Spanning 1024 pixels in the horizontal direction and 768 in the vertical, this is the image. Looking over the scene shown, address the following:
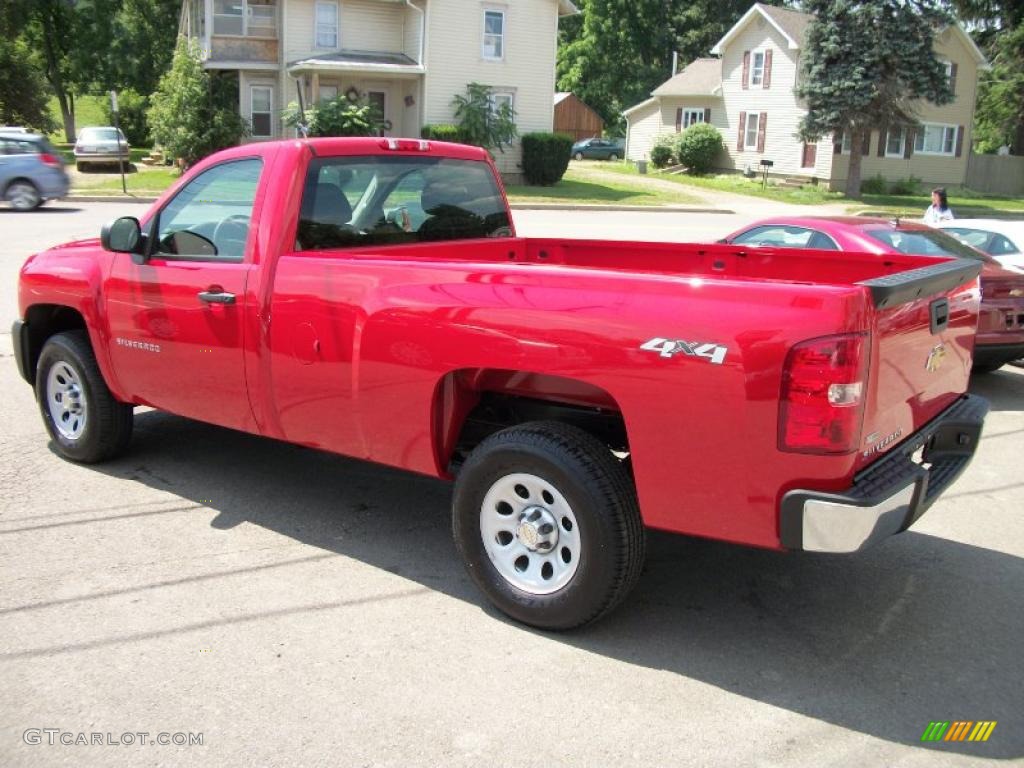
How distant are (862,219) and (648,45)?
215ft

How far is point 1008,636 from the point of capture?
13.6ft

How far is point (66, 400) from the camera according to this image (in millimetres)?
6078

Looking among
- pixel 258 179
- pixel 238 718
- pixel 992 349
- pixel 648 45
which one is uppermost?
pixel 648 45

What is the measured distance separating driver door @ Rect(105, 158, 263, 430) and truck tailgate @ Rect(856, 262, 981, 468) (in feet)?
9.61

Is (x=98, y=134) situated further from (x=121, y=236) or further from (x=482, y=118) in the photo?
(x=121, y=236)

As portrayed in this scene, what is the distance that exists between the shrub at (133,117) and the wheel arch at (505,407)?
46389 mm

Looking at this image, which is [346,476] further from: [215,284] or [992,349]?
[992,349]

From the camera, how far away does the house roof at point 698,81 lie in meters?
47.0

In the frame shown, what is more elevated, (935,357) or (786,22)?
(786,22)

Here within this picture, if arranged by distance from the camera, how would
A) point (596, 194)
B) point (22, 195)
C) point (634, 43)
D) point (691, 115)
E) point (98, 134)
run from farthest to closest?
point (634, 43) < point (691, 115) < point (98, 134) < point (596, 194) < point (22, 195)

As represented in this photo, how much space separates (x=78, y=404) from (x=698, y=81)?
46.3 metres

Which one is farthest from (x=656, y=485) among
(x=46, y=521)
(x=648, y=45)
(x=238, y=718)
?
(x=648, y=45)

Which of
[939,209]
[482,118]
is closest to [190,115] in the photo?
[482,118]
